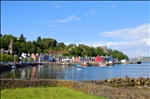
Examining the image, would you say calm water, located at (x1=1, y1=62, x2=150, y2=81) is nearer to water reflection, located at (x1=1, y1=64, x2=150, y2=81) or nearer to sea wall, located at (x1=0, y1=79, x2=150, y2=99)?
water reflection, located at (x1=1, y1=64, x2=150, y2=81)

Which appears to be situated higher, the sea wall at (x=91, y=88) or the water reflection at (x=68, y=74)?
the sea wall at (x=91, y=88)

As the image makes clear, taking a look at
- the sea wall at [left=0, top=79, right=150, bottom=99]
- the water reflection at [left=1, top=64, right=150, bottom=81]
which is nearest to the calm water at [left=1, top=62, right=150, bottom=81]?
the water reflection at [left=1, top=64, right=150, bottom=81]

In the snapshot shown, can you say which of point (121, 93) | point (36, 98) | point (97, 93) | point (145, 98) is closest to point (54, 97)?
point (36, 98)

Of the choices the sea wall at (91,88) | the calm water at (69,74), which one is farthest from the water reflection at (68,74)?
the sea wall at (91,88)

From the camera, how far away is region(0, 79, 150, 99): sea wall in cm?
1783

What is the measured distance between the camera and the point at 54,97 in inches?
794

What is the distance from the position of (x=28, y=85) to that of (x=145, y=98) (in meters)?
14.7

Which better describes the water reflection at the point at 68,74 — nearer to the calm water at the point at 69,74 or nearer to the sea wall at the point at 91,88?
the calm water at the point at 69,74

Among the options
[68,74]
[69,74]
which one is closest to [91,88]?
[68,74]

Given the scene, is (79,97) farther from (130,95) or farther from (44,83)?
(44,83)

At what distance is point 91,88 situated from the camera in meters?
23.0

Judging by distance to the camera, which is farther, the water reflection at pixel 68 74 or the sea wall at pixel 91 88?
the water reflection at pixel 68 74

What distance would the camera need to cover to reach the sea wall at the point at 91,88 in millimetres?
17828

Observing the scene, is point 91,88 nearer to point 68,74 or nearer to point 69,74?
point 68,74
